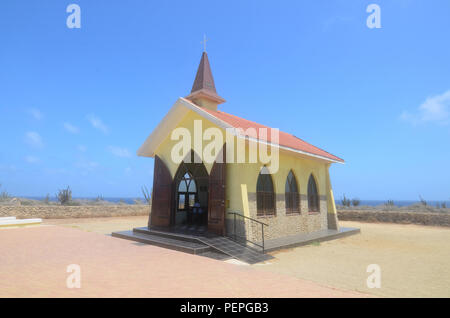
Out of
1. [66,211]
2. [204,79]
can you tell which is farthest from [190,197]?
[66,211]

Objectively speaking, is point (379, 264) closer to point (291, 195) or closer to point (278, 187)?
point (278, 187)

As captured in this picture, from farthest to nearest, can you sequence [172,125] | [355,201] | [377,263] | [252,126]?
[355,201] < [252,126] < [172,125] < [377,263]

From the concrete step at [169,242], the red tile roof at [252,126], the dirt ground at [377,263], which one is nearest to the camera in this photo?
the dirt ground at [377,263]

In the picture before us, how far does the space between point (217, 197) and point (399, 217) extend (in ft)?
57.0

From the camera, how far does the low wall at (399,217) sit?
17.6 metres

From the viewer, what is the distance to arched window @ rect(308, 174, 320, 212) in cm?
1308

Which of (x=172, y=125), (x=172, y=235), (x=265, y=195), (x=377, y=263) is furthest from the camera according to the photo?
(x=172, y=125)

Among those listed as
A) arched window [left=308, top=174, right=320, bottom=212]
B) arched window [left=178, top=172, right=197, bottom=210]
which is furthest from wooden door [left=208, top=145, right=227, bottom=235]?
arched window [left=308, top=174, right=320, bottom=212]

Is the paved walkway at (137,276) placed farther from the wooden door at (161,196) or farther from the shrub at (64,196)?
the shrub at (64,196)

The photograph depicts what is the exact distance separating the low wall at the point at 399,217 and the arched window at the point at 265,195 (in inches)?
556

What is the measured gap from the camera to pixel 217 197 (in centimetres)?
920

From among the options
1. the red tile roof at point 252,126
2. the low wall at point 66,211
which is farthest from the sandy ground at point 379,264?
the low wall at point 66,211

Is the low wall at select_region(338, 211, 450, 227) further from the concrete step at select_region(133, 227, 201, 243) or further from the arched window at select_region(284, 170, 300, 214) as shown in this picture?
the concrete step at select_region(133, 227, 201, 243)
